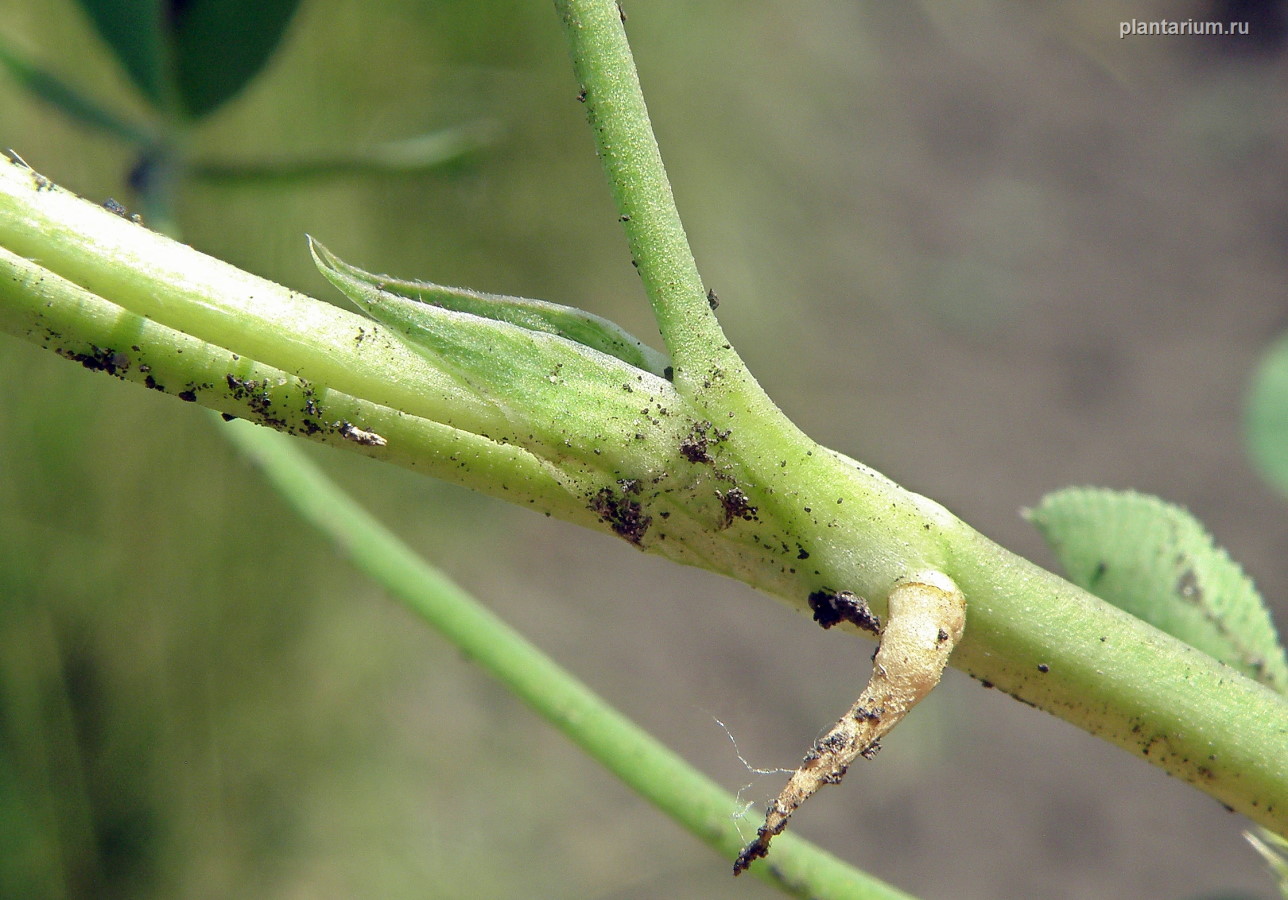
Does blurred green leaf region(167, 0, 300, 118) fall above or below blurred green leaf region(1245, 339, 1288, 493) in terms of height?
below

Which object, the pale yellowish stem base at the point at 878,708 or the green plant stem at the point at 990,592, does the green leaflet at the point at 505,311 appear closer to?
the green plant stem at the point at 990,592

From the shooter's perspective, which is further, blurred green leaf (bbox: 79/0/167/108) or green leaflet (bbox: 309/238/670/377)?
blurred green leaf (bbox: 79/0/167/108)

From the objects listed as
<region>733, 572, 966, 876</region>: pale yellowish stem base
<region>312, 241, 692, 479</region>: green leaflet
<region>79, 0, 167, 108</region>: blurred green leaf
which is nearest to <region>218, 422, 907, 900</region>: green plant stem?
<region>733, 572, 966, 876</region>: pale yellowish stem base

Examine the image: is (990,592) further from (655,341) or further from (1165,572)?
(655,341)

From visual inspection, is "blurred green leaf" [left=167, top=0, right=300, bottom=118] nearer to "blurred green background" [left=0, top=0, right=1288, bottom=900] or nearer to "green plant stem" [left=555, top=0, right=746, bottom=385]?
"blurred green background" [left=0, top=0, right=1288, bottom=900]

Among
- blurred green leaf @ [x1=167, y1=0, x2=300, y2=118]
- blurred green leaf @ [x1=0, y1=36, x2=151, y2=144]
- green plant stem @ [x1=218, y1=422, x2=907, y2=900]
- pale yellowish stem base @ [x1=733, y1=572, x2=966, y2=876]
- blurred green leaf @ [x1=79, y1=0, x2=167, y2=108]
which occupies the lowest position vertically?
green plant stem @ [x1=218, y1=422, x2=907, y2=900]

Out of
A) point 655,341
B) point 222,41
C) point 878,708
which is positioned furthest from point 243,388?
point 655,341
